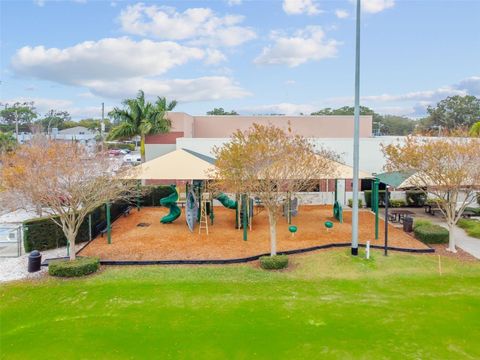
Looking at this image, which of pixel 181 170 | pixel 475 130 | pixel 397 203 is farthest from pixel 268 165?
pixel 475 130

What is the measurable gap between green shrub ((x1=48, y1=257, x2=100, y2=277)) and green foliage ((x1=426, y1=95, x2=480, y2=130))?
69.4 meters

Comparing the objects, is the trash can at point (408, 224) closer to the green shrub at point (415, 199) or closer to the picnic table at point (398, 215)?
the picnic table at point (398, 215)

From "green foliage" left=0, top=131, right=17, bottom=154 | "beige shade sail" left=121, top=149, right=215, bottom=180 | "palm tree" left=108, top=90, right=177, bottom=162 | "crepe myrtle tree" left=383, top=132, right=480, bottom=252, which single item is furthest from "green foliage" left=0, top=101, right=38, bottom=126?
"crepe myrtle tree" left=383, top=132, right=480, bottom=252

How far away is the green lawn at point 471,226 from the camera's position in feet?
61.8

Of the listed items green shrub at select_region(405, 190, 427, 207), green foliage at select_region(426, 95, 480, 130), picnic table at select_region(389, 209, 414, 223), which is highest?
green foliage at select_region(426, 95, 480, 130)

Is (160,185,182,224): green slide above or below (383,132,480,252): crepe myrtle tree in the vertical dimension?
below

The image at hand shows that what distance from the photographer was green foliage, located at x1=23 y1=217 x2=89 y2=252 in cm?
1560

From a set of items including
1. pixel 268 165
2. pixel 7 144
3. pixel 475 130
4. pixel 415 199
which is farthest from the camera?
pixel 7 144

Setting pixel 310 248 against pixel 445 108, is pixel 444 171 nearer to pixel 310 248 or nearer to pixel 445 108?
pixel 310 248

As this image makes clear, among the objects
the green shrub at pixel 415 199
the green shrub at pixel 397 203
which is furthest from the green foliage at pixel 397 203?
the green shrub at pixel 415 199

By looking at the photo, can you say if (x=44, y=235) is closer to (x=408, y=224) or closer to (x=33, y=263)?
(x=33, y=263)

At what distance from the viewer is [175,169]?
2017cm

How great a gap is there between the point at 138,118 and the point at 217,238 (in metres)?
16.2

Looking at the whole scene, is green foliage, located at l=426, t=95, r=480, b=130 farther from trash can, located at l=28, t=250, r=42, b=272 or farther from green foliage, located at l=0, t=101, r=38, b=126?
green foliage, located at l=0, t=101, r=38, b=126
